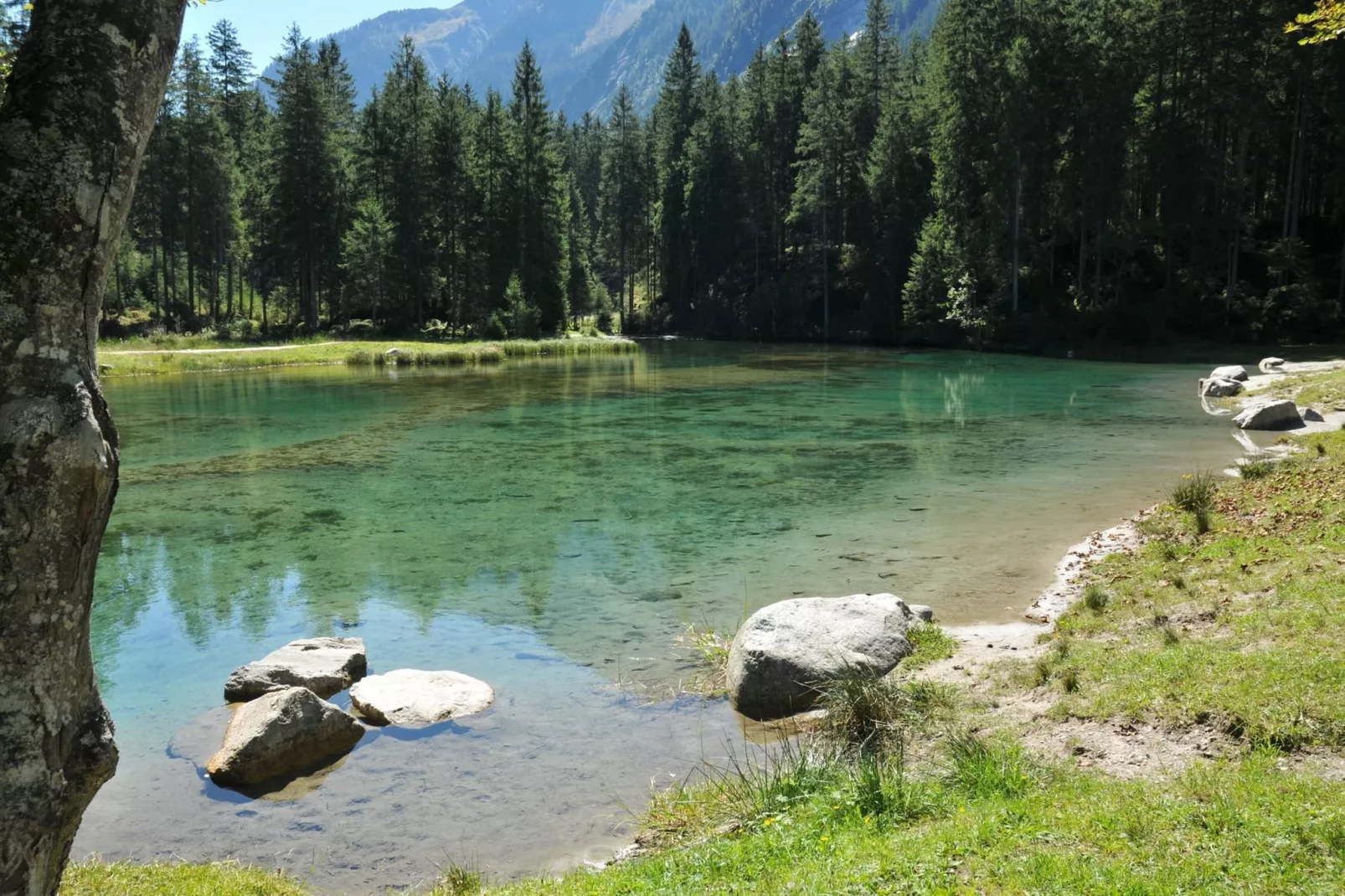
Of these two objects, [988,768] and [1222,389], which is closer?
→ [988,768]

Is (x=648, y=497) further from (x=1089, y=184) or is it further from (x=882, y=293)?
(x=882, y=293)

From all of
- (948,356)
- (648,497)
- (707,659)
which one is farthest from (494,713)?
(948,356)

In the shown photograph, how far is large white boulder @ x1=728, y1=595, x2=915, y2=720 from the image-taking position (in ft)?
29.8

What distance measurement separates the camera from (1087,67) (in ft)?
179

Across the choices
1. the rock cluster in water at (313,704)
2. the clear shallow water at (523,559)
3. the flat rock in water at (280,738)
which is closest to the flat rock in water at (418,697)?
the rock cluster in water at (313,704)

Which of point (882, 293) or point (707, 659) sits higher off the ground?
point (882, 293)

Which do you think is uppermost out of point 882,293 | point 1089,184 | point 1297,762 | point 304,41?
point 304,41

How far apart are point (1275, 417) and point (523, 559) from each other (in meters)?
20.8

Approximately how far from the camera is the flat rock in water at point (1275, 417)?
24.1m

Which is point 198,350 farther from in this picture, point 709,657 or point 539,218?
point 709,657

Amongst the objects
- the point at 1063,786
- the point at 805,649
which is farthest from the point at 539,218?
the point at 1063,786

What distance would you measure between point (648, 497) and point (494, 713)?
33.9ft

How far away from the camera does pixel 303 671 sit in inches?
391

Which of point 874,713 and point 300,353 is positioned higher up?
point 300,353
